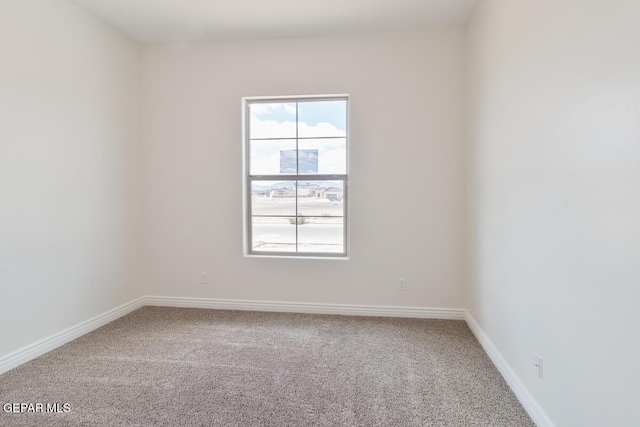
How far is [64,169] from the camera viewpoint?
105 inches

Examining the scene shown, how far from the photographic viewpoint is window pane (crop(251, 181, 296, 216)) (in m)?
3.45

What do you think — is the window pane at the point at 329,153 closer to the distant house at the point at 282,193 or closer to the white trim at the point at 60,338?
the distant house at the point at 282,193

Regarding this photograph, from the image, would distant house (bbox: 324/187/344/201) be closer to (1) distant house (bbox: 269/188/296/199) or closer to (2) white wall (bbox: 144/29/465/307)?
(2) white wall (bbox: 144/29/465/307)

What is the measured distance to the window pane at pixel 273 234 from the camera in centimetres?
348

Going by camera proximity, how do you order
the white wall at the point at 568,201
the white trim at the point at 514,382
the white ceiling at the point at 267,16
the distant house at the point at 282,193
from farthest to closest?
the distant house at the point at 282,193 < the white ceiling at the point at 267,16 < the white trim at the point at 514,382 < the white wall at the point at 568,201

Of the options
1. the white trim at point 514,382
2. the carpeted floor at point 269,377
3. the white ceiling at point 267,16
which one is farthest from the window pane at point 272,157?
the white trim at point 514,382

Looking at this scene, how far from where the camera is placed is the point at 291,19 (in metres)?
2.95

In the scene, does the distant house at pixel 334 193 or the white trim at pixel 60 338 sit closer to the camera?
the white trim at pixel 60 338

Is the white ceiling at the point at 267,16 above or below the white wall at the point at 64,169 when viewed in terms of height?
above

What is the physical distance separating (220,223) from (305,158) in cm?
111

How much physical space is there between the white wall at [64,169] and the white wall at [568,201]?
3.28 meters

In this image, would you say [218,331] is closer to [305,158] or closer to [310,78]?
[305,158]

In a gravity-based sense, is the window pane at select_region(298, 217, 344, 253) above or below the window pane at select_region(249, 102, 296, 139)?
below

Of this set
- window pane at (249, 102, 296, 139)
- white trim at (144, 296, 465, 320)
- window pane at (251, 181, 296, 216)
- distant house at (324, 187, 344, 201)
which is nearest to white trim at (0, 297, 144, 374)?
white trim at (144, 296, 465, 320)
